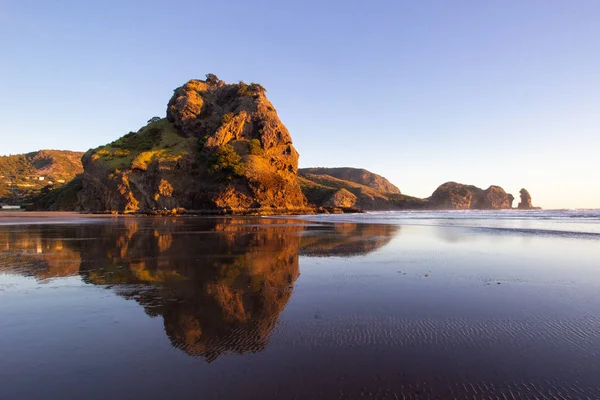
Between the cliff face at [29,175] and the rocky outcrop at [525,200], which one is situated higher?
the cliff face at [29,175]

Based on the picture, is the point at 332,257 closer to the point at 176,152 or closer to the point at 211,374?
the point at 211,374

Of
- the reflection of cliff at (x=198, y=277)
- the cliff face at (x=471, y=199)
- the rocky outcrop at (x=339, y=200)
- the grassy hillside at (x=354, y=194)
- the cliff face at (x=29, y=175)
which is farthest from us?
the cliff face at (x=471, y=199)

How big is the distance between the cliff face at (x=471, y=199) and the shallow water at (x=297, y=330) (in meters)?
196

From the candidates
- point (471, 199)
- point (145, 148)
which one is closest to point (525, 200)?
point (471, 199)

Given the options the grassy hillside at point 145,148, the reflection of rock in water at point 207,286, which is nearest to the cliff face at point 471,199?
the grassy hillside at point 145,148

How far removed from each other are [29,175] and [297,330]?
212 metres

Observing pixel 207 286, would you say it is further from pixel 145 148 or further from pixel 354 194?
pixel 354 194

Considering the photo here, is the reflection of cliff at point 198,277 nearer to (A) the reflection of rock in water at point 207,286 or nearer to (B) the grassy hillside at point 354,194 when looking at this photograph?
(A) the reflection of rock in water at point 207,286

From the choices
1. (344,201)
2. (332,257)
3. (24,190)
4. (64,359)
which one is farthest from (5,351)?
(24,190)

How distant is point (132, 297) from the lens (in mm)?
7387

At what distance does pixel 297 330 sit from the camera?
5.53 metres

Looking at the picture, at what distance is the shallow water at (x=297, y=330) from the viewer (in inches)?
150

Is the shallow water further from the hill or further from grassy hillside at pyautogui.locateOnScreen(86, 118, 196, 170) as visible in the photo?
the hill

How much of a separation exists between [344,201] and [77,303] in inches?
5458
